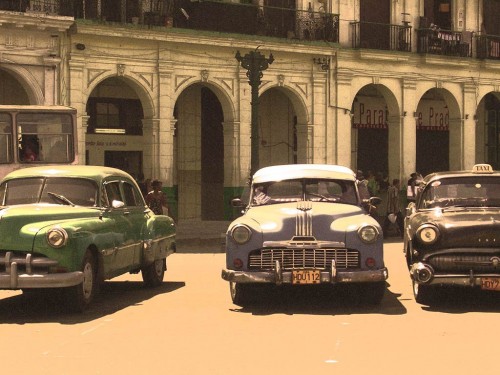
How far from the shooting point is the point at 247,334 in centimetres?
1030

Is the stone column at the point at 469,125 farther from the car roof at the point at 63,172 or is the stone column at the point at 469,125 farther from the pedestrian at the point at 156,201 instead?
the car roof at the point at 63,172

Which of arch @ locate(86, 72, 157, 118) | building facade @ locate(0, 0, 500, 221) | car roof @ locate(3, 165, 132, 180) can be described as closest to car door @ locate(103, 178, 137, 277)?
car roof @ locate(3, 165, 132, 180)

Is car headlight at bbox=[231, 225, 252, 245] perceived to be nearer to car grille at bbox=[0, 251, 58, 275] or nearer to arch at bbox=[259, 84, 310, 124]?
car grille at bbox=[0, 251, 58, 275]

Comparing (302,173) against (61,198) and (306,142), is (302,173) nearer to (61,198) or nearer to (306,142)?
(61,198)

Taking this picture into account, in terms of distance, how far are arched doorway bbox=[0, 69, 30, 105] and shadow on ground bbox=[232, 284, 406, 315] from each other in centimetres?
1673

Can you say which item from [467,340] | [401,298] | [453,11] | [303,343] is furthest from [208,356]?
[453,11]

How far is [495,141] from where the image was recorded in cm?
3994

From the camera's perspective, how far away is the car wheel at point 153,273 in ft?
48.1

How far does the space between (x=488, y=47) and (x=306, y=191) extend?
2580 centimetres

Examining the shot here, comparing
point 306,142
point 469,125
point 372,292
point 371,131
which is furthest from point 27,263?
point 469,125

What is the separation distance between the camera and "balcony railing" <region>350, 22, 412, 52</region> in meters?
34.4

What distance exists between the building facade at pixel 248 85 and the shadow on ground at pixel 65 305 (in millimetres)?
11362

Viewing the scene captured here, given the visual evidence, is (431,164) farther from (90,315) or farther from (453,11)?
(90,315)

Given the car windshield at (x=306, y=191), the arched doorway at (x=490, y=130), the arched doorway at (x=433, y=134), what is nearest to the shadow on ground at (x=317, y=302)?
the car windshield at (x=306, y=191)
